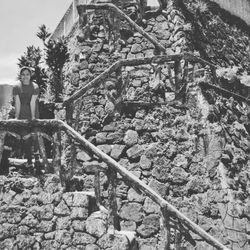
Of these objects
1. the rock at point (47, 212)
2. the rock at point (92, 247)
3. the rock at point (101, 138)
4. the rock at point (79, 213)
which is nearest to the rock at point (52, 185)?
the rock at point (47, 212)

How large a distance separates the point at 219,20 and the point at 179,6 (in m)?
2.18

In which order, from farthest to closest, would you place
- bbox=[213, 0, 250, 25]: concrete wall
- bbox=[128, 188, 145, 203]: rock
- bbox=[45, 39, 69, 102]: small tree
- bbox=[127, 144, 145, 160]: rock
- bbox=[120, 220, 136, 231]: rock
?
bbox=[45, 39, 69, 102]: small tree < bbox=[213, 0, 250, 25]: concrete wall < bbox=[127, 144, 145, 160]: rock < bbox=[128, 188, 145, 203]: rock < bbox=[120, 220, 136, 231]: rock

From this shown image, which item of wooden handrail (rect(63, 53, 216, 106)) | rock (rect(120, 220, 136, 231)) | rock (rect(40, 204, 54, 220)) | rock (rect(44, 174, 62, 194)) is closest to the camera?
rock (rect(40, 204, 54, 220))

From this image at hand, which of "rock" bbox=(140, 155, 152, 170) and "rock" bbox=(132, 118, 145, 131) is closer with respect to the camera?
"rock" bbox=(140, 155, 152, 170)

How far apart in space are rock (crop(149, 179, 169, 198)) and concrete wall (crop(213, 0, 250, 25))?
816 centimetres

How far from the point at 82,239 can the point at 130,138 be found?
316 centimetres

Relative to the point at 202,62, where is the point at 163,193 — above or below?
below

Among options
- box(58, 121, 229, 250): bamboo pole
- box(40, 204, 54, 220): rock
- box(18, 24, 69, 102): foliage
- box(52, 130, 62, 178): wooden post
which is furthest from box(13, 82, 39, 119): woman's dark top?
box(18, 24, 69, 102): foliage

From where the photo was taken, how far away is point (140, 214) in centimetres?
712

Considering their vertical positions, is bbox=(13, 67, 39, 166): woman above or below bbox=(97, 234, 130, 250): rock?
above

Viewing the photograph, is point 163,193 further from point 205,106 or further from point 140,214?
point 205,106

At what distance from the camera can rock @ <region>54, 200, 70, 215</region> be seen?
5.41 meters

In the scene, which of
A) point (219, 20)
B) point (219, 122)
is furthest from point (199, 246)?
point (219, 20)

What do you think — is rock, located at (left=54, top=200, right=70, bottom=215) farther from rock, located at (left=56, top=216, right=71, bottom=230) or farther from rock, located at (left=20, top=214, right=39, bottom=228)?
rock, located at (left=20, top=214, right=39, bottom=228)
